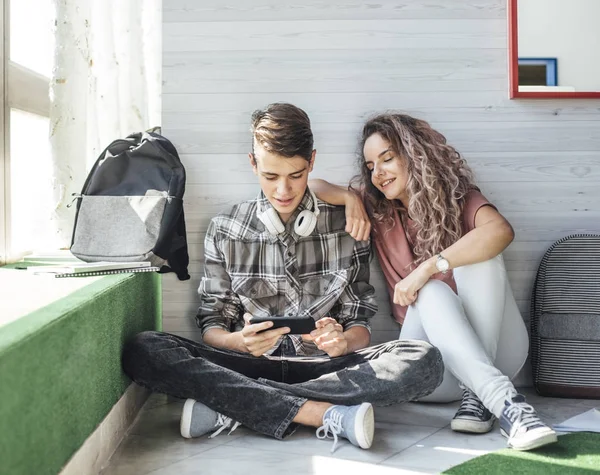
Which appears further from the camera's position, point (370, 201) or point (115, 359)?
point (370, 201)

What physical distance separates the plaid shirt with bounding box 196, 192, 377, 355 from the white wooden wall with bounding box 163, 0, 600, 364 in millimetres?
238

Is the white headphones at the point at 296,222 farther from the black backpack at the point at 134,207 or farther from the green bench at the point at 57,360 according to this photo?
the green bench at the point at 57,360

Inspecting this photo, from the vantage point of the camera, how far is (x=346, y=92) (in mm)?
2650

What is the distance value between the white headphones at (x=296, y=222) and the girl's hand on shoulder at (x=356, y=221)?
0.40ft

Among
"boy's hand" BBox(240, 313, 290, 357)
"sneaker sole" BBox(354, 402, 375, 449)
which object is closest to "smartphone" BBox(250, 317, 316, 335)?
"boy's hand" BBox(240, 313, 290, 357)

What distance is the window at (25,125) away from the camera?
250cm

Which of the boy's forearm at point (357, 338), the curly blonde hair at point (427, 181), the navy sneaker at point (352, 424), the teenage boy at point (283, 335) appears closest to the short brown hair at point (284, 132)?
the teenage boy at point (283, 335)

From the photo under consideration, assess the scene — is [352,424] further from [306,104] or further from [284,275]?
[306,104]

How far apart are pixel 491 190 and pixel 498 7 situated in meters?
0.66

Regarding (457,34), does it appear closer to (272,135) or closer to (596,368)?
(272,135)

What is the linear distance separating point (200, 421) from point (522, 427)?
0.88 m

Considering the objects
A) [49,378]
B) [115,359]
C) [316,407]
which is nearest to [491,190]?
[316,407]

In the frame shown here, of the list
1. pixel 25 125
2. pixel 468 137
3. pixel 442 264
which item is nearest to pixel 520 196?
pixel 468 137

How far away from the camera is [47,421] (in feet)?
4.49
